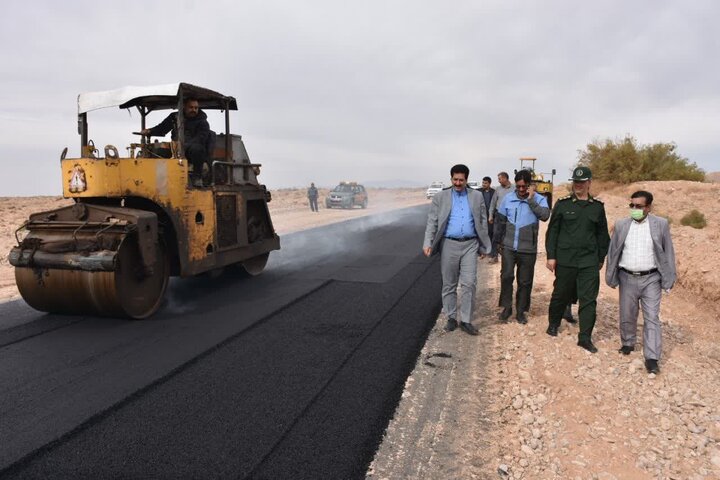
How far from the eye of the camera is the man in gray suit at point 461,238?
5.55 metres

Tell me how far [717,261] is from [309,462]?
9.55m

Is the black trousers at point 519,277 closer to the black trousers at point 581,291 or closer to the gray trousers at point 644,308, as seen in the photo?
the black trousers at point 581,291

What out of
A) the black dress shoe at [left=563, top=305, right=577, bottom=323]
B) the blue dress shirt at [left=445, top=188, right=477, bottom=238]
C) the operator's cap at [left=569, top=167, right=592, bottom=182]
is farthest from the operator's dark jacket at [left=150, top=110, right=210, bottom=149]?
the black dress shoe at [left=563, top=305, right=577, bottom=323]

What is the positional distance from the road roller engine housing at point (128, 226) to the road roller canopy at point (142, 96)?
1 cm

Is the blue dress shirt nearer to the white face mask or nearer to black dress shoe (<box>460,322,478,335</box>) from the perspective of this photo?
black dress shoe (<box>460,322,478,335</box>)

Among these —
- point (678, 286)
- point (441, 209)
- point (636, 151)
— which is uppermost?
point (636, 151)

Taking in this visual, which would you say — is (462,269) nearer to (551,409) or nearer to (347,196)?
(551,409)

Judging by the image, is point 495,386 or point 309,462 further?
point 495,386

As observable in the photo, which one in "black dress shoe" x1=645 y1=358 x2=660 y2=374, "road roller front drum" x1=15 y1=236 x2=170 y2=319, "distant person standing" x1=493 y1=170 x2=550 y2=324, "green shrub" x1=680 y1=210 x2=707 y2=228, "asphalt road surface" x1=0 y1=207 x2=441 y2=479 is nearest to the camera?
"asphalt road surface" x1=0 y1=207 x2=441 y2=479

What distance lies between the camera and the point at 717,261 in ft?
30.5

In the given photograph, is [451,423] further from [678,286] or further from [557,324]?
[678,286]

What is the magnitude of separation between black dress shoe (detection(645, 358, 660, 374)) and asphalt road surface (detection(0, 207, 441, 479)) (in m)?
2.10

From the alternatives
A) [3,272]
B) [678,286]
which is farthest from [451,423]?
[3,272]

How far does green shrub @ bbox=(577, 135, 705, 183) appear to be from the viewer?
88.0 ft
